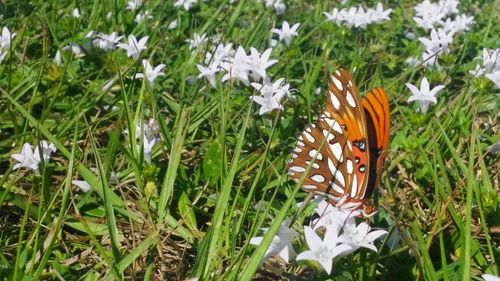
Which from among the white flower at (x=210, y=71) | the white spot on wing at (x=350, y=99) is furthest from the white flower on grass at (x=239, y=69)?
the white spot on wing at (x=350, y=99)

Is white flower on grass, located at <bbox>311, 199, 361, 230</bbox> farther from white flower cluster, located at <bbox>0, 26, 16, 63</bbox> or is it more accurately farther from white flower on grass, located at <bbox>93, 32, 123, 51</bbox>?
white flower cluster, located at <bbox>0, 26, 16, 63</bbox>

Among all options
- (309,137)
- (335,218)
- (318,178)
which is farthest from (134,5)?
(335,218)

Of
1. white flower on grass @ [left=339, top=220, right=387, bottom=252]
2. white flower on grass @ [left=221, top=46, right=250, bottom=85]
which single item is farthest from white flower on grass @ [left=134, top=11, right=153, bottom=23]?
white flower on grass @ [left=339, top=220, right=387, bottom=252]

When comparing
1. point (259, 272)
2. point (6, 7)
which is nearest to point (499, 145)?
point (259, 272)

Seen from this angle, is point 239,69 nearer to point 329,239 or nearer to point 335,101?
point 335,101

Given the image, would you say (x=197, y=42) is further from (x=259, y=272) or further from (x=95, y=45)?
(x=259, y=272)

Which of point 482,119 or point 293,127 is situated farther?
point 482,119
